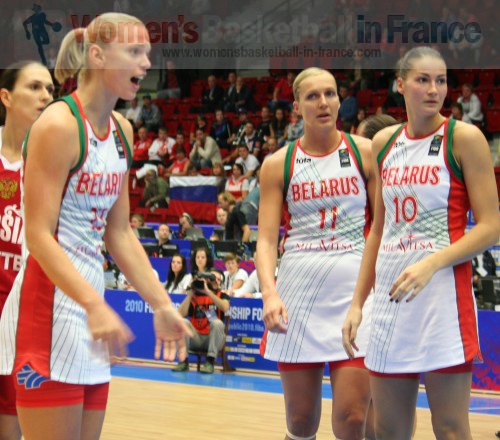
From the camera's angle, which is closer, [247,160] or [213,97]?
[247,160]

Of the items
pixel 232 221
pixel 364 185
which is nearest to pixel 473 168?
pixel 364 185

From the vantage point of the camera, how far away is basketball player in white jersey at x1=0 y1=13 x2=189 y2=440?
263 centimetres

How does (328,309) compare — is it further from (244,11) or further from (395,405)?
(244,11)

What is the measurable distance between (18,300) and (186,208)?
12937 mm

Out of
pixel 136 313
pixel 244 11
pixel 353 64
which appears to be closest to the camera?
pixel 136 313

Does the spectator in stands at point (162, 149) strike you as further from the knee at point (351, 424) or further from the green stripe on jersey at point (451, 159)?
the green stripe on jersey at point (451, 159)

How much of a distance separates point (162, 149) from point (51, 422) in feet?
50.5

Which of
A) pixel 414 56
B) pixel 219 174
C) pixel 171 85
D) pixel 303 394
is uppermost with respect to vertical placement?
pixel 171 85

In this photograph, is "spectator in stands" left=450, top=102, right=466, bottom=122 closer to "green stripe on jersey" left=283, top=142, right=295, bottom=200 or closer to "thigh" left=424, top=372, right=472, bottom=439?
"green stripe on jersey" left=283, top=142, right=295, bottom=200

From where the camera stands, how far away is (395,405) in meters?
3.53

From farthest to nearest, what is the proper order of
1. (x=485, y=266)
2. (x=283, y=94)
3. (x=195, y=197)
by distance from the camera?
(x=283, y=94), (x=195, y=197), (x=485, y=266)

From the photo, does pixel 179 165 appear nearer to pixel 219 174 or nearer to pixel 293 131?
pixel 219 174

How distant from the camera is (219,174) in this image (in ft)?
51.4

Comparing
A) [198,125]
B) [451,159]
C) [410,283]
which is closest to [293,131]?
[198,125]
